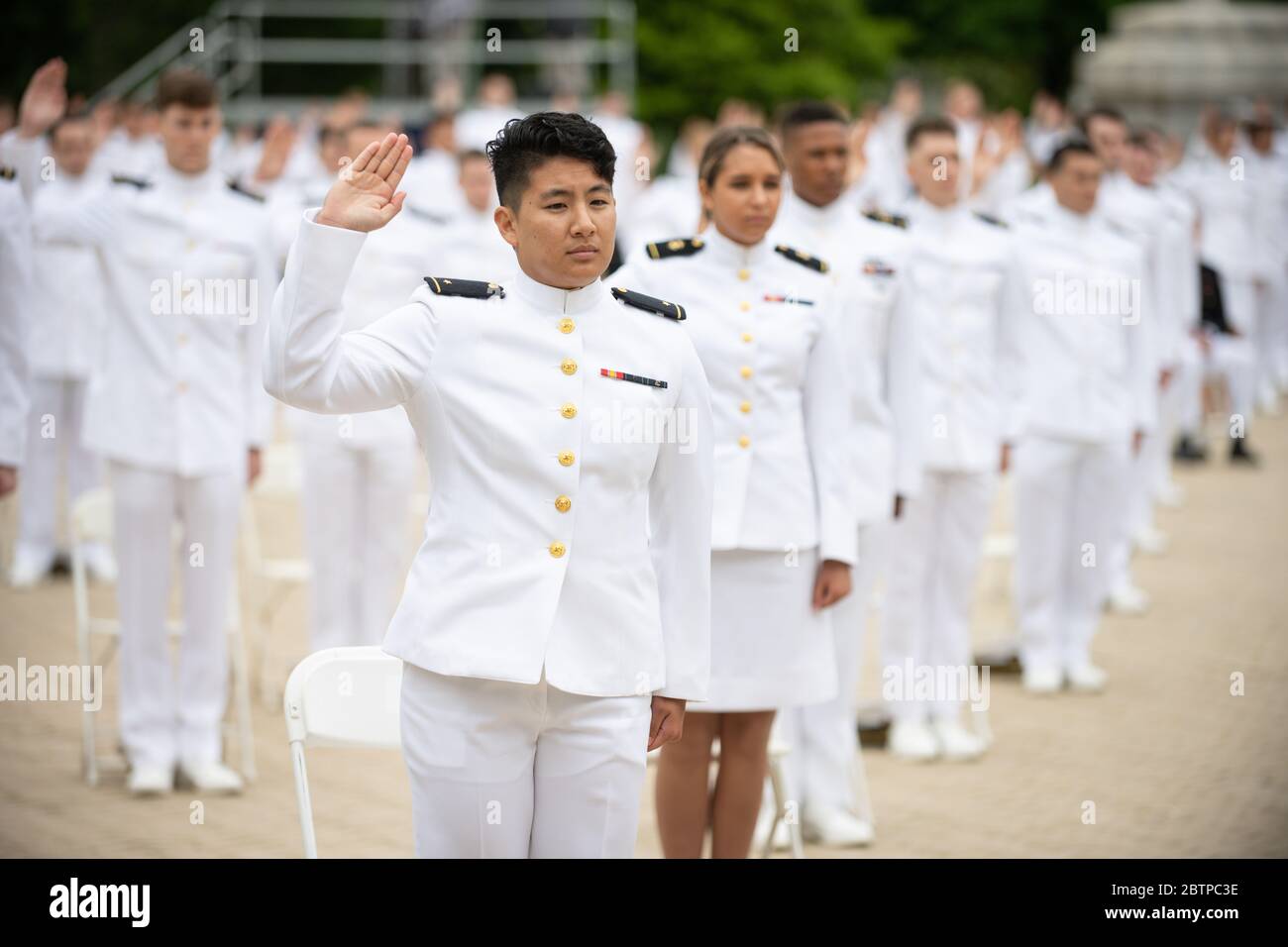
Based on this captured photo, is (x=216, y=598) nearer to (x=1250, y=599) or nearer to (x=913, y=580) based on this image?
(x=913, y=580)

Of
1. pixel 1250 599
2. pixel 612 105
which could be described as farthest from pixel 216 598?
pixel 612 105

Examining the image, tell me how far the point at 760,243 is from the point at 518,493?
2007 mm

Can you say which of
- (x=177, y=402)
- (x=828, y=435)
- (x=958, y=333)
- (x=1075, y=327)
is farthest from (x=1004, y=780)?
(x=177, y=402)

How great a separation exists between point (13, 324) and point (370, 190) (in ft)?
12.5

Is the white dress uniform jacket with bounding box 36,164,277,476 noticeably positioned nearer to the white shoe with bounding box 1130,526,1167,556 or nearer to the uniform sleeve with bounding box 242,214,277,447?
the uniform sleeve with bounding box 242,214,277,447

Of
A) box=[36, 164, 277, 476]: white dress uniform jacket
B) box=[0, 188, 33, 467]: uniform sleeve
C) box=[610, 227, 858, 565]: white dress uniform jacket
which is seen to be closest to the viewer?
box=[610, 227, 858, 565]: white dress uniform jacket

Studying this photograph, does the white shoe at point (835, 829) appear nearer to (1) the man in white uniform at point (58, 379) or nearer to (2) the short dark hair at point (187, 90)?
(2) the short dark hair at point (187, 90)

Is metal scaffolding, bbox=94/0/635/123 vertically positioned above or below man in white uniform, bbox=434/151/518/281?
above

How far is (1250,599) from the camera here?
1128 cm

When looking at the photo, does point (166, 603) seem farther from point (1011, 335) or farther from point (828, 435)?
point (1011, 335)

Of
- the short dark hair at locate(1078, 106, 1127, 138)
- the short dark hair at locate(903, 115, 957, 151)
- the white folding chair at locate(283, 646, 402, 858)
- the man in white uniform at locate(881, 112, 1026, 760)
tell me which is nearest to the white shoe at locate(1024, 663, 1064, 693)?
the man in white uniform at locate(881, 112, 1026, 760)

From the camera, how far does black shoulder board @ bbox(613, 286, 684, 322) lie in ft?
12.8

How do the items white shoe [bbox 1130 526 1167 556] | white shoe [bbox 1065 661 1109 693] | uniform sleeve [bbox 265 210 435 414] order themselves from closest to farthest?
uniform sleeve [bbox 265 210 435 414] → white shoe [bbox 1065 661 1109 693] → white shoe [bbox 1130 526 1167 556]
